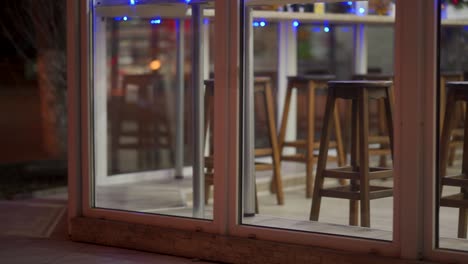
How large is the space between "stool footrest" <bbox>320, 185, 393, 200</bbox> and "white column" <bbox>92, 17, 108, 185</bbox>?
1241mm

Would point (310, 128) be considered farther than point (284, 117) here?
No

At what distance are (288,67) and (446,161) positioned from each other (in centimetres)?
365

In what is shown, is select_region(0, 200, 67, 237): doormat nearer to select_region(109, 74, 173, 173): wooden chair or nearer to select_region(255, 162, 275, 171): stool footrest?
select_region(109, 74, 173, 173): wooden chair

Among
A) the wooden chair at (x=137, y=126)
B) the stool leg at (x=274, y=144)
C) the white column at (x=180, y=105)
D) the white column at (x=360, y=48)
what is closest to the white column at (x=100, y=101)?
the wooden chair at (x=137, y=126)

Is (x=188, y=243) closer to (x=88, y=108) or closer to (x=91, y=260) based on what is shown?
(x=91, y=260)

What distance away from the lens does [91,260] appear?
167 inches

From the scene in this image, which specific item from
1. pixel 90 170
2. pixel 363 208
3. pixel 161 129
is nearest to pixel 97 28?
pixel 90 170

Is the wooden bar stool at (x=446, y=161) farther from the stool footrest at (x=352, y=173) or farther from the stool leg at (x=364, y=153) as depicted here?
the stool leg at (x=364, y=153)

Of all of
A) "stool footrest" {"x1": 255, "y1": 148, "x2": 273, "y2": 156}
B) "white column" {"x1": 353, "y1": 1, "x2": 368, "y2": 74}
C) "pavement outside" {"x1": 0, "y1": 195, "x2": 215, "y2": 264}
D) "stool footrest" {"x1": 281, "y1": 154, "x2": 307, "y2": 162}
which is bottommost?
"pavement outside" {"x1": 0, "y1": 195, "x2": 215, "y2": 264}

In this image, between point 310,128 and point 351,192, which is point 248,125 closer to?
point 351,192

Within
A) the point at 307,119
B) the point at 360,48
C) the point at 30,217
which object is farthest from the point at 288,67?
the point at 30,217

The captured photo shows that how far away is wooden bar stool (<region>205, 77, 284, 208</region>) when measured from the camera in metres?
4.50

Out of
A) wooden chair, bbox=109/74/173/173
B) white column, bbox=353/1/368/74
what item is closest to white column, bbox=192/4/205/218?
wooden chair, bbox=109/74/173/173

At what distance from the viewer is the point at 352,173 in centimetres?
442
